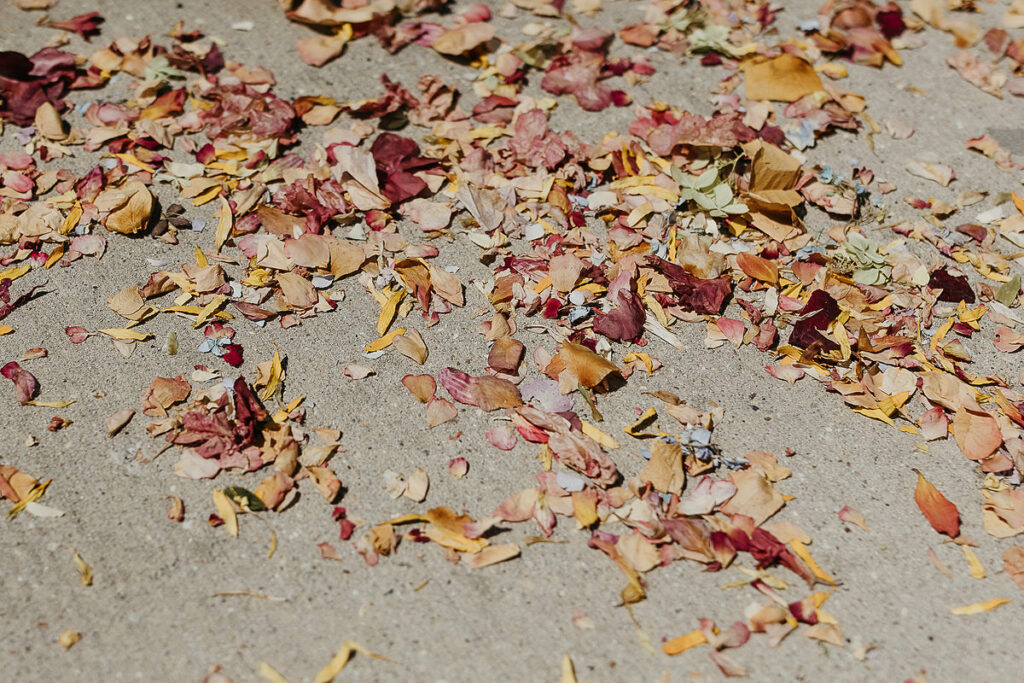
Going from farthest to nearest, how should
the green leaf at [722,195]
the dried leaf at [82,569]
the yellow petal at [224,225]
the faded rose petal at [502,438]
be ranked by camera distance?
the green leaf at [722,195], the yellow petal at [224,225], the faded rose petal at [502,438], the dried leaf at [82,569]

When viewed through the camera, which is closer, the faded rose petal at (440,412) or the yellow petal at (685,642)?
the yellow petal at (685,642)

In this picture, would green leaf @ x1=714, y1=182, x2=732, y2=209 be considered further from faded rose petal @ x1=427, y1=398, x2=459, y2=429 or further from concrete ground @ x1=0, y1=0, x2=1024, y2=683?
faded rose petal @ x1=427, y1=398, x2=459, y2=429

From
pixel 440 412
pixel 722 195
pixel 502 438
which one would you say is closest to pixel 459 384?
pixel 440 412

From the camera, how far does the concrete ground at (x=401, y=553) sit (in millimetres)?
1814

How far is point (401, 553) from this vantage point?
196cm

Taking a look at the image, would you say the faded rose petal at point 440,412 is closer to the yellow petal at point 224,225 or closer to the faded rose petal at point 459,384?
the faded rose petal at point 459,384

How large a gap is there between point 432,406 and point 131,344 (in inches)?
33.5

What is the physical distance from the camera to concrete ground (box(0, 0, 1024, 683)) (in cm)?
181

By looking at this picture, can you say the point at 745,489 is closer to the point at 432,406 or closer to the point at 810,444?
the point at 810,444

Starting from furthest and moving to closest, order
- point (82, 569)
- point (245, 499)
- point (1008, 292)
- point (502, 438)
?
point (1008, 292) < point (502, 438) < point (245, 499) < point (82, 569)

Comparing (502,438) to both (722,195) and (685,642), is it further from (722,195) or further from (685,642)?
(722,195)

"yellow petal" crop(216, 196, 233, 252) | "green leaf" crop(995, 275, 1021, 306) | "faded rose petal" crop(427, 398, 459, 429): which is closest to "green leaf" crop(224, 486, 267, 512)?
"faded rose petal" crop(427, 398, 459, 429)

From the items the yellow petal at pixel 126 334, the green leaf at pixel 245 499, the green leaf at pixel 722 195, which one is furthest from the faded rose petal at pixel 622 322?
the yellow petal at pixel 126 334

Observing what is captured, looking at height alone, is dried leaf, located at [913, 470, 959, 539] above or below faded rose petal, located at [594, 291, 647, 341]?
below
